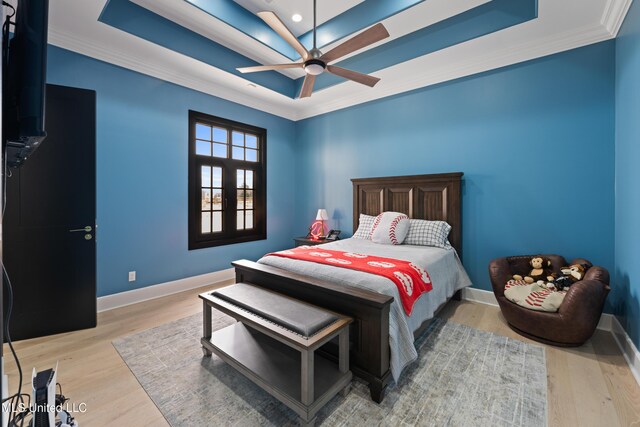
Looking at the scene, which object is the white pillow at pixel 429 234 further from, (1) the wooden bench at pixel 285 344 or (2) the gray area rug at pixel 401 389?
(1) the wooden bench at pixel 285 344

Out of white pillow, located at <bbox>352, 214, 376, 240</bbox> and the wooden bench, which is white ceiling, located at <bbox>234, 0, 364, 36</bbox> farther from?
the wooden bench

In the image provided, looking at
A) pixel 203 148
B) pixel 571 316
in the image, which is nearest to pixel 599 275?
pixel 571 316

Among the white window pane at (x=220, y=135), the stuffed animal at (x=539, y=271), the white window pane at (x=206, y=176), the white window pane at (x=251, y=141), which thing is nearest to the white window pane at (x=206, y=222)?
the white window pane at (x=206, y=176)

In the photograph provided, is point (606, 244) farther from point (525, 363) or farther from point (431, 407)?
point (431, 407)

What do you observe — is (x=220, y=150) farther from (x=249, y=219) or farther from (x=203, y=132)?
(x=249, y=219)

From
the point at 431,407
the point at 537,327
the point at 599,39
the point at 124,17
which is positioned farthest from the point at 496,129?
the point at 124,17

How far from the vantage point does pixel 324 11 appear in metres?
3.18

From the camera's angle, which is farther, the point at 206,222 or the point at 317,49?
the point at 206,222

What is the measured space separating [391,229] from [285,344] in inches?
77.8

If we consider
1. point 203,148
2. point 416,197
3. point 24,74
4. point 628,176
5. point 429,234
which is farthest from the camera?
point 203,148

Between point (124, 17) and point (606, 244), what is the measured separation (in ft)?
16.9

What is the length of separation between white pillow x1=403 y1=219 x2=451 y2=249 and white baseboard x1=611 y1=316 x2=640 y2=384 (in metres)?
1.50

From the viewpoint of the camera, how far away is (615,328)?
99.7 inches

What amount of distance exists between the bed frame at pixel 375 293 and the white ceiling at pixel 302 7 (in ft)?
6.89
